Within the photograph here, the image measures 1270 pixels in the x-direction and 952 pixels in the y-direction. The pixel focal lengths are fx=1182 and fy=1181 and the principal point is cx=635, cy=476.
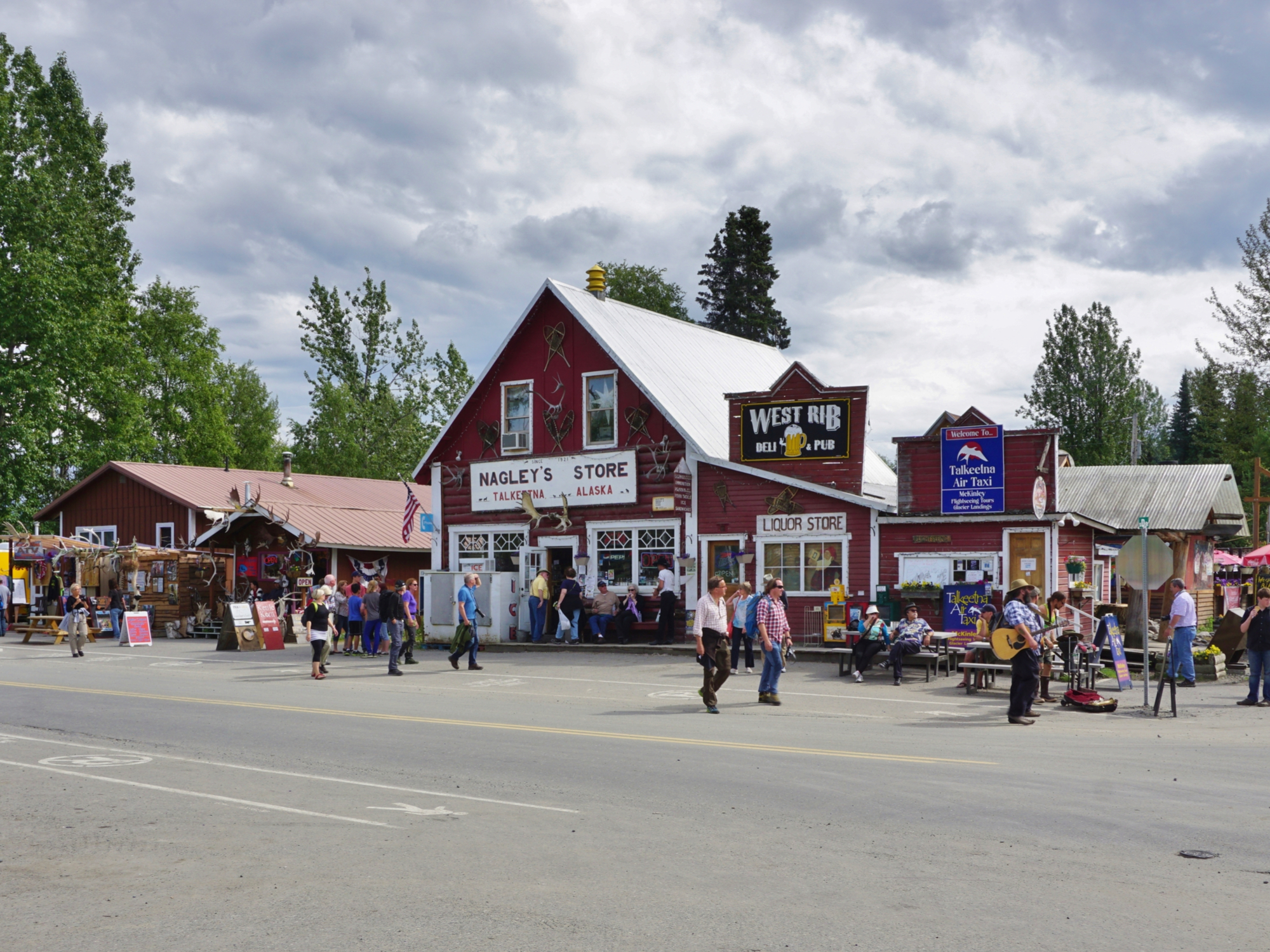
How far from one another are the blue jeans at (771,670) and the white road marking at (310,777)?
26.9ft

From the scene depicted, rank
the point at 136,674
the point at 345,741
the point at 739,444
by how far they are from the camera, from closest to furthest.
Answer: the point at 345,741 → the point at 136,674 → the point at 739,444

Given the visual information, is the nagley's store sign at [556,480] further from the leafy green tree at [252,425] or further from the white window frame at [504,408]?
the leafy green tree at [252,425]

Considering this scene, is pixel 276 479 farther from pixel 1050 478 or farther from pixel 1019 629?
pixel 1019 629

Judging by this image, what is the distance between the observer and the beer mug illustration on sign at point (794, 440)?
28359 mm

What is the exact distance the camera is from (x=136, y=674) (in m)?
22.9

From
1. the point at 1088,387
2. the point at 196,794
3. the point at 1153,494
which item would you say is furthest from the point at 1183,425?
the point at 196,794

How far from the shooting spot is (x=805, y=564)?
27203mm

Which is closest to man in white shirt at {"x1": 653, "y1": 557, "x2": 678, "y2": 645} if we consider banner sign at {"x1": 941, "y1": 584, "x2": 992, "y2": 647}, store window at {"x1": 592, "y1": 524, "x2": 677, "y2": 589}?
store window at {"x1": 592, "y1": 524, "x2": 677, "y2": 589}

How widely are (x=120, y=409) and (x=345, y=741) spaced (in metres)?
42.2

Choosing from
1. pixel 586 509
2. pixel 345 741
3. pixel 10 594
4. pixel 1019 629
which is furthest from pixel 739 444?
pixel 10 594

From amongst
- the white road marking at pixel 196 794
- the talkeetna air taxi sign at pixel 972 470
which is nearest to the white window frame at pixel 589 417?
the talkeetna air taxi sign at pixel 972 470

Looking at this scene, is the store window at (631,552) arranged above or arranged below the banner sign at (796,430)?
below

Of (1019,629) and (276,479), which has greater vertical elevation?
(276,479)

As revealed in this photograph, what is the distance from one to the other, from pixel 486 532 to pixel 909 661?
13.3m
